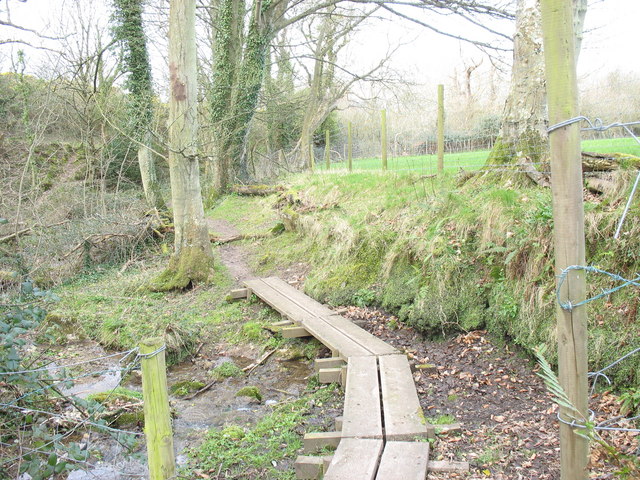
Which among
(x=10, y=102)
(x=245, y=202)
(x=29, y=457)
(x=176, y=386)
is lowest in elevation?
(x=176, y=386)

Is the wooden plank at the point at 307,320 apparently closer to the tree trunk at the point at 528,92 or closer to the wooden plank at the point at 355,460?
the wooden plank at the point at 355,460

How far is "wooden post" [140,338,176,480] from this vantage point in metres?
3.12

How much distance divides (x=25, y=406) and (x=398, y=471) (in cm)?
285

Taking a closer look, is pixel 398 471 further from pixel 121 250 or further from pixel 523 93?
pixel 121 250

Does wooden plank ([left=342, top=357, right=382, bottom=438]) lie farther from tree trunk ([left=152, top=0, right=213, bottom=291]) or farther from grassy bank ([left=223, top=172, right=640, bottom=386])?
tree trunk ([left=152, top=0, right=213, bottom=291])

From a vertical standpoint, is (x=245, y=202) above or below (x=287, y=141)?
below

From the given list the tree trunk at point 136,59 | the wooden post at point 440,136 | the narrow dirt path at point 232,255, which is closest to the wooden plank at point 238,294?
the narrow dirt path at point 232,255

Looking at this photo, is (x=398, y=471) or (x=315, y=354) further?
(x=315, y=354)

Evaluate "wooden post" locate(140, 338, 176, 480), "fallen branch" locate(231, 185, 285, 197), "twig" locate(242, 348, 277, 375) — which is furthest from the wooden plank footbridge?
"fallen branch" locate(231, 185, 285, 197)

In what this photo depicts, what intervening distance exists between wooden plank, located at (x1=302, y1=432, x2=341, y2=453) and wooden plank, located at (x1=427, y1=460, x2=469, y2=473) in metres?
0.77

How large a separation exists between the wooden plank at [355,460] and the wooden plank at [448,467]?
373 millimetres

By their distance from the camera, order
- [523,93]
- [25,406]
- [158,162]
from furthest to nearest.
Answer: [158,162] → [523,93] → [25,406]

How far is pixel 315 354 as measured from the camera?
247 inches

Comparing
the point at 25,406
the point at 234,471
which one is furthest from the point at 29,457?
the point at 234,471
